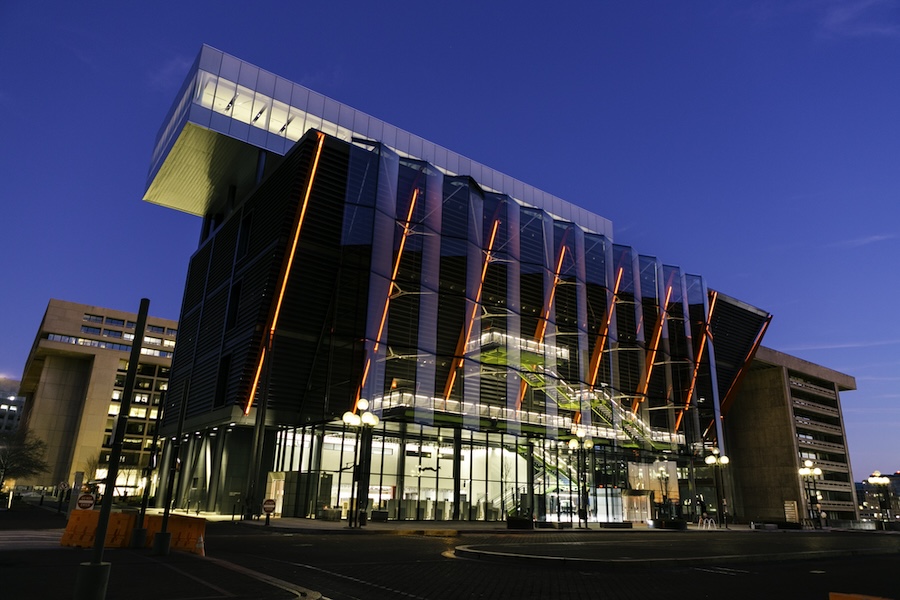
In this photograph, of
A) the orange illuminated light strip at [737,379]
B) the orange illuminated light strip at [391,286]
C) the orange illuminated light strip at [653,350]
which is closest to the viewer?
the orange illuminated light strip at [391,286]

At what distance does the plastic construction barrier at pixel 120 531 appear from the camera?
1703 centimetres

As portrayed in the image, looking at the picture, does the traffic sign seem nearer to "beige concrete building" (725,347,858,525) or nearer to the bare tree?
the bare tree

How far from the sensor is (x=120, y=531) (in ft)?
57.7

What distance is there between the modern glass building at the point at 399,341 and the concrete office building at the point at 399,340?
6.0 inches

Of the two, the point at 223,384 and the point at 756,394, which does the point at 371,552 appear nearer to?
the point at 223,384

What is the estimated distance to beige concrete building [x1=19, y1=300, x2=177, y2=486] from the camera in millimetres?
120938

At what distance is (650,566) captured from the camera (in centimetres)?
1557

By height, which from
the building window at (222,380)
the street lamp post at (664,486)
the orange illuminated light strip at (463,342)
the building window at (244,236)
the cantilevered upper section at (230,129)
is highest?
the cantilevered upper section at (230,129)

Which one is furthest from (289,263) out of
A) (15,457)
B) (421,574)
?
(15,457)

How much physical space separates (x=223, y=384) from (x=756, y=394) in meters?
66.8

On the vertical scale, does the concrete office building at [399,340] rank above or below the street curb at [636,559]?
above

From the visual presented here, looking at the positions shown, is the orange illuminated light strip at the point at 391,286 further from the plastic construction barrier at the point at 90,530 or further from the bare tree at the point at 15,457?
the bare tree at the point at 15,457

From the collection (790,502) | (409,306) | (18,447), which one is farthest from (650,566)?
(18,447)

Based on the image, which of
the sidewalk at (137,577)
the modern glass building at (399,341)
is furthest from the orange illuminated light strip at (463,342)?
the sidewalk at (137,577)
